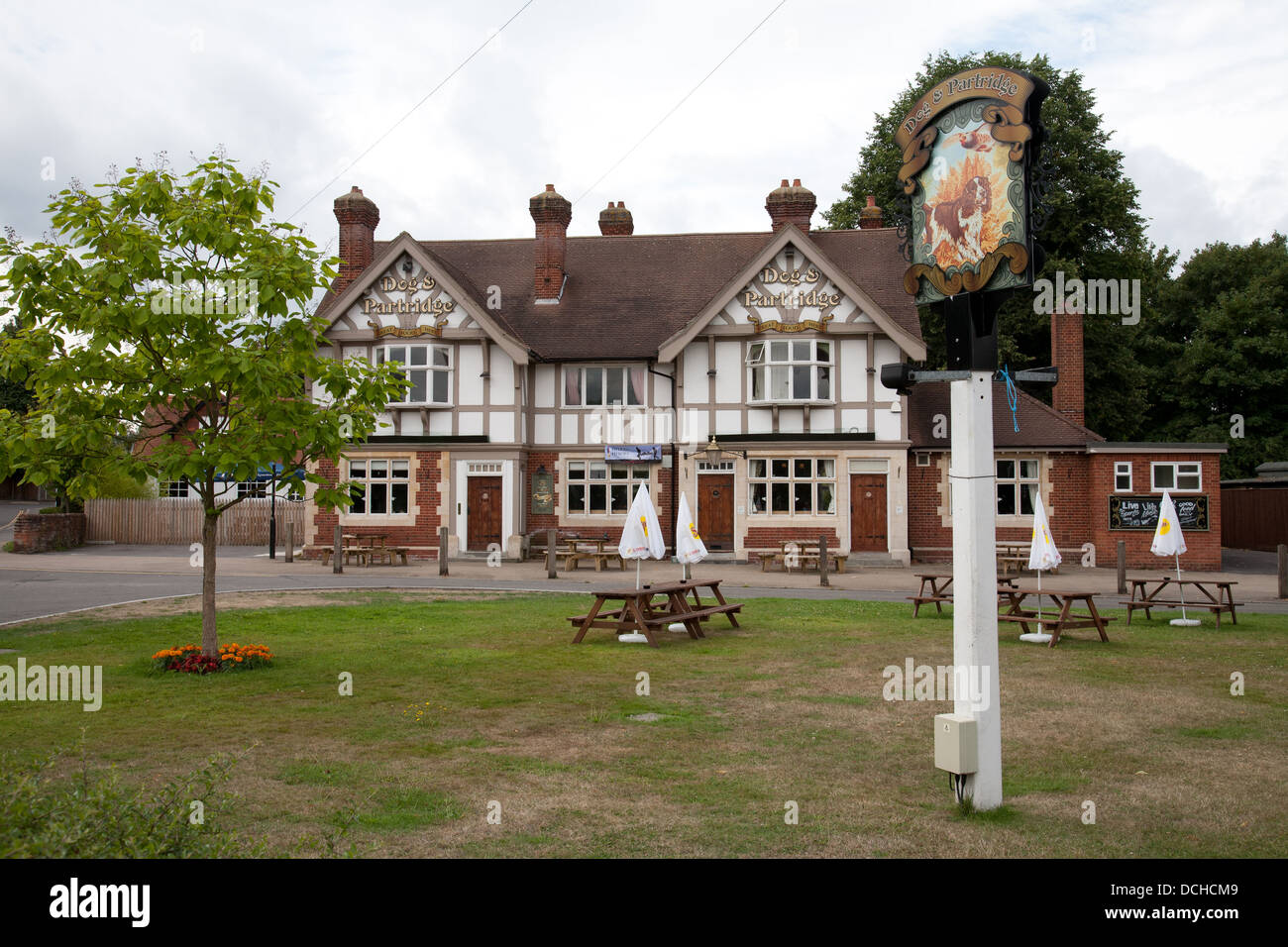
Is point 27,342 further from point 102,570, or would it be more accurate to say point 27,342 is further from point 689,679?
point 102,570

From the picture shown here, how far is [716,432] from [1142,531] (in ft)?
40.8

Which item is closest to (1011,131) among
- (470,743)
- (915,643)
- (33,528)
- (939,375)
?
(939,375)

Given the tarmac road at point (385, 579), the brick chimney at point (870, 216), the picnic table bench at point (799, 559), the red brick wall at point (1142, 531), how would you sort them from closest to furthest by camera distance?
the tarmac road at point (385, 579)
the picnic table bench at point (799, 559)
the red brick wall at point (1142, 531)
the brick chimney at point (870, 216)

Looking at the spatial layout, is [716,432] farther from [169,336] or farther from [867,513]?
[169,336]

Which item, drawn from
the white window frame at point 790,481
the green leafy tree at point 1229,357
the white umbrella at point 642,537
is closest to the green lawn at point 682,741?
the white umbrella at point 642,537

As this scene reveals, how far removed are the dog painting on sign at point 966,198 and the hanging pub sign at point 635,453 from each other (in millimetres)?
23769

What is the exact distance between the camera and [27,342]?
10812 millimetres

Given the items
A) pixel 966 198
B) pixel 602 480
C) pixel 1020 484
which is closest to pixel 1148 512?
pixel 1020 484

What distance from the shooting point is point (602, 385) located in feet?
105

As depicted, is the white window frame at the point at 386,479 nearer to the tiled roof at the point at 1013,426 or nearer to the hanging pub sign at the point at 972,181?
the tiled roof at the point at 1013,426

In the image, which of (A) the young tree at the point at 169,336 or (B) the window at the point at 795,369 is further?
(B) the window at the point at 795,369

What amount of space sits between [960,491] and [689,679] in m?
5.47

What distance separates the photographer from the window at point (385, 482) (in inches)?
1243

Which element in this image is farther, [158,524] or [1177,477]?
[158,524]
